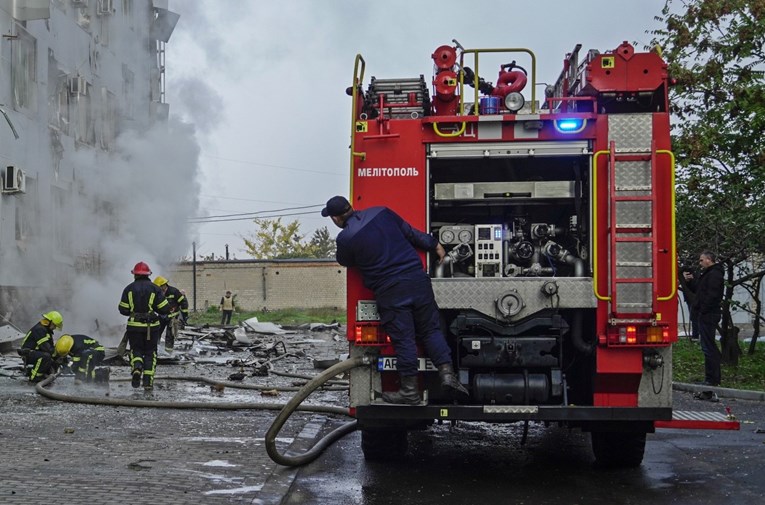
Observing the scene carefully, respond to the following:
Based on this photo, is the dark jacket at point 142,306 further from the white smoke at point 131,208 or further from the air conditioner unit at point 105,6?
the air conditioner unit at point 105,6

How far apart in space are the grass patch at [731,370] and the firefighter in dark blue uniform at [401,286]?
23.7 feet

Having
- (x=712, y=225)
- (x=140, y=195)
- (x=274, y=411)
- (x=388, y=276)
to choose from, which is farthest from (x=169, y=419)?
(x=140, y=195)

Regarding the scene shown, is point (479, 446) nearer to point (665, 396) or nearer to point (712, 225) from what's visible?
point (665, 396)

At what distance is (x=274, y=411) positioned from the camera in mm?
10594

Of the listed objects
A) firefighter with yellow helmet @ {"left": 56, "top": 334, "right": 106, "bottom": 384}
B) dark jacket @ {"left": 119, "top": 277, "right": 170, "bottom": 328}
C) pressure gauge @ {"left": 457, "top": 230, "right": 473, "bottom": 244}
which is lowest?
firefighter with yellow helmet @ {"left": 56, "top": 334, "right": 106, "bottom": 384}

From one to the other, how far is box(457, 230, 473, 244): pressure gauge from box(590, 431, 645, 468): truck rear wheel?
1767mm

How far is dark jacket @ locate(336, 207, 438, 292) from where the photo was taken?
22.0 ft

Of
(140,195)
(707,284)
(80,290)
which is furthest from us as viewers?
(140,195)

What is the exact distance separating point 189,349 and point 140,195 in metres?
7.55

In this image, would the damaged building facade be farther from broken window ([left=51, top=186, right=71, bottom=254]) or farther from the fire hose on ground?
the fire hose on ground

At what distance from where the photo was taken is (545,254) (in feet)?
23.9

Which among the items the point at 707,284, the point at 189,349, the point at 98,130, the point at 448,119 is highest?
the point at 98,130

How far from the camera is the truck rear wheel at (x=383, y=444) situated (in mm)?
7645

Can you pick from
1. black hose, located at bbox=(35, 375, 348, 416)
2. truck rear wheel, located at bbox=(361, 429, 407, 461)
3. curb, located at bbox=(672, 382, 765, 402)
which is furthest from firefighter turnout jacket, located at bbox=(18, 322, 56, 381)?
curb, located at bbox=(672, 382, 765, 402)
